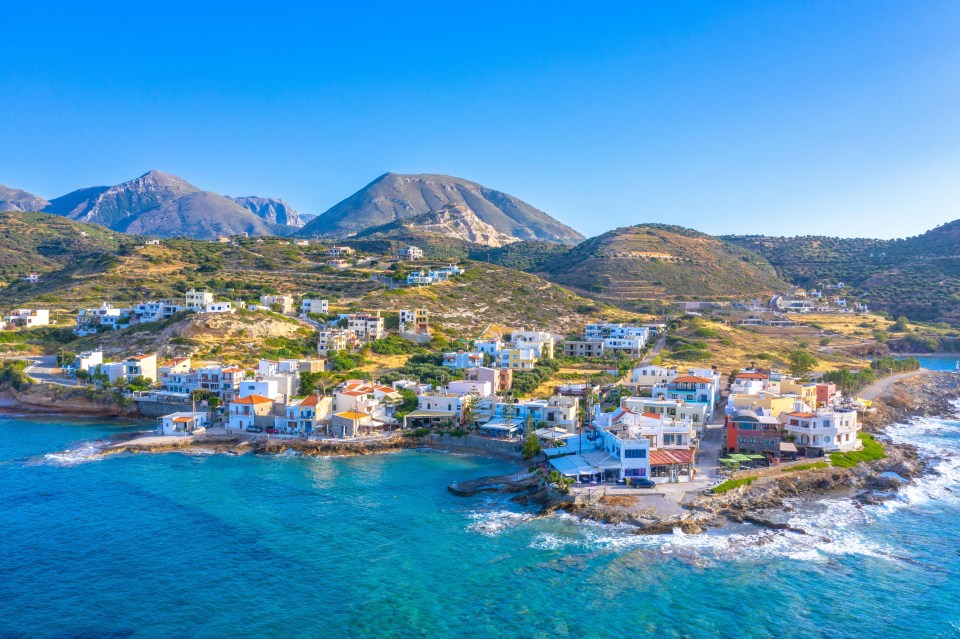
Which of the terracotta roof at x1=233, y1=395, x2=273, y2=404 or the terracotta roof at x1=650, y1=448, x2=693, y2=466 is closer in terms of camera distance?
the terracotta roof at x1=650, y1=448, x2=693, y2=466

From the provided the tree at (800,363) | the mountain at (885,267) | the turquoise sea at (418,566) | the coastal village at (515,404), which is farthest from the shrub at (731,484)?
the mountain at (885,267)

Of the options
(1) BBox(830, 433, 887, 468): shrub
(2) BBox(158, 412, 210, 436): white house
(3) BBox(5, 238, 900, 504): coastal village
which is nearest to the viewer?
(3) BBox(5, 238, 900, 504): coastal village

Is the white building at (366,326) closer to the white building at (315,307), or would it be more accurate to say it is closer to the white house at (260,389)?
the white building at (315,307)

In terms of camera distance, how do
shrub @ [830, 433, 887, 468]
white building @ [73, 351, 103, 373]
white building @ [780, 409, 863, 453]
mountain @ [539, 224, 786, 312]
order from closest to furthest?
shrub @ [830, 433, 887, 468] → white building @ [780, 409, 863, 453] → white building @ [73, 351, 103, 373] → mountain @ [539, 224, 786, 312]

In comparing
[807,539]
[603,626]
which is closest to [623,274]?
[807,539]

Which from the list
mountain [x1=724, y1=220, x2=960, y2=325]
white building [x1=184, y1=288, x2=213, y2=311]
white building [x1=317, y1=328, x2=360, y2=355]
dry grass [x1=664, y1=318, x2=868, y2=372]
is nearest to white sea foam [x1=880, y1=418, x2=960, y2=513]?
dry grass [x1=664, y1=318, x2=868, y2=372]

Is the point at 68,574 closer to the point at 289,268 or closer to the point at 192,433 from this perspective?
the point at 192,433

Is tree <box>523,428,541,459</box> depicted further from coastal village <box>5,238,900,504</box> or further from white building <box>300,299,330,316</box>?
white building <box>300,299,330,316</box>
